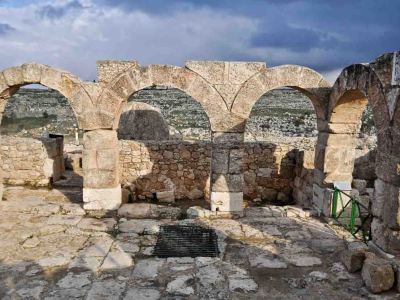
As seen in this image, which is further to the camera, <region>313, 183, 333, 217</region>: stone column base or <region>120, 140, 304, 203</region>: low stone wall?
<region>120, 140, 304, 203</region>: low stone wall

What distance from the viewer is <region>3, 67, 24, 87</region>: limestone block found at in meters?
8.30

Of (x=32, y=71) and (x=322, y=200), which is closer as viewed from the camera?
(x=32, y=71)

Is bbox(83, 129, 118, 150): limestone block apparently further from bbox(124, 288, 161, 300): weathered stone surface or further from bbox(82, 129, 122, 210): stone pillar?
bbox(124, 288, 161, 300): weathered stone surface

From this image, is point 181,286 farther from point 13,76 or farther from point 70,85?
point 13,76

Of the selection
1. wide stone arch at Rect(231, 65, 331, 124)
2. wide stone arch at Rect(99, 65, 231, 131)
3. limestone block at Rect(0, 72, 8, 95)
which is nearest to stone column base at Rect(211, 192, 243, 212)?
wide stone arch at Rect(99, 65, 231, 131)

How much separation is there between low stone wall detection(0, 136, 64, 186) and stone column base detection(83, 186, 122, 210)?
340 centimetres

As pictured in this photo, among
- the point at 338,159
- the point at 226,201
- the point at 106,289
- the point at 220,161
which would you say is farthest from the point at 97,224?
the point at 338,159

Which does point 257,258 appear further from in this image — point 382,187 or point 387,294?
point 382,187

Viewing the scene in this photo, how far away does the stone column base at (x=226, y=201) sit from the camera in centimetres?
844

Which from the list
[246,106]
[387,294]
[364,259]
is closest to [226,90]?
[246,106]

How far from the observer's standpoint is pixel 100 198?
862cm

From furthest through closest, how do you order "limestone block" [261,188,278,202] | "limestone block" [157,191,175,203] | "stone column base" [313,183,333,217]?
"limestone block" [261,188,278,202], "limestone block" [157,191,175,203], "stone column base" [313,183,333,217]

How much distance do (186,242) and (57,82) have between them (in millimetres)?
4719

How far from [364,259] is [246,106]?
4015 mm
